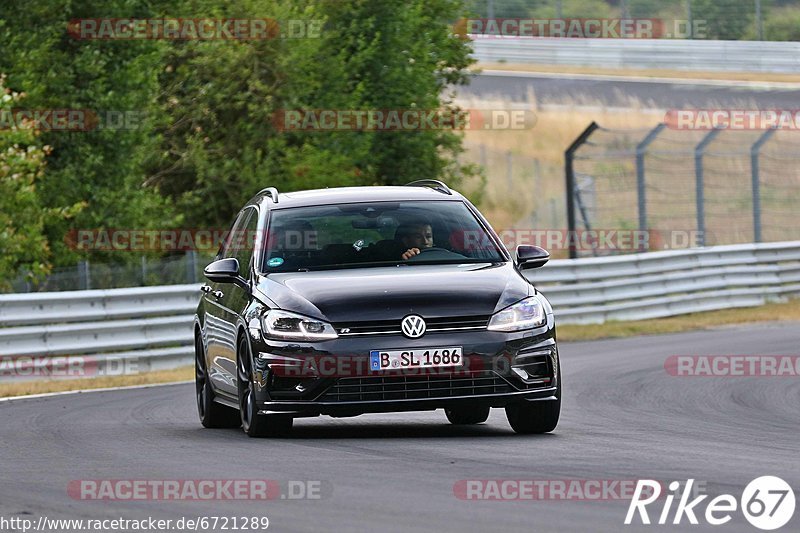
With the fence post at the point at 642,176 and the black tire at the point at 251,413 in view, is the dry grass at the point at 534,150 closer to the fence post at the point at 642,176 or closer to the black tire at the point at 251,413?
the fence post at the point at 642,176

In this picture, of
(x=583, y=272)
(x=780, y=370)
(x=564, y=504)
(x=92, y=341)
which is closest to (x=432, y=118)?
(x=583, y=272)

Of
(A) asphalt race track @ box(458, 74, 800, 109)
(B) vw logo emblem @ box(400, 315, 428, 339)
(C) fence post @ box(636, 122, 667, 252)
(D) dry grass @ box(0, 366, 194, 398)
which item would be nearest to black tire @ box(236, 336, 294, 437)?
(B) vw logo emblem @ box(400, 315, 428, 339)

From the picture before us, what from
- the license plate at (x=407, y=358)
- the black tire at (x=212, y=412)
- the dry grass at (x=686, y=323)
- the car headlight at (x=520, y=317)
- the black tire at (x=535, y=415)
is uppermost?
the car headlight at (x=520, y=317)

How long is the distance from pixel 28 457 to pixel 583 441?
3167 mm

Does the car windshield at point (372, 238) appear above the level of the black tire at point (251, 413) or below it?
above

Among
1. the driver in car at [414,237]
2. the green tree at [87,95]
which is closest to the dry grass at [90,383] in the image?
the driver in car at [414,237]

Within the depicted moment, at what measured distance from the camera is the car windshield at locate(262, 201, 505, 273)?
A: 435 inches

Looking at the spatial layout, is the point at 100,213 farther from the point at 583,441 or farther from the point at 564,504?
the point at 564,504

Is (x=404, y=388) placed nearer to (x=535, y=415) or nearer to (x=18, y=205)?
(x=535, y=415)

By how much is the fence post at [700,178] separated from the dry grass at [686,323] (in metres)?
1.61

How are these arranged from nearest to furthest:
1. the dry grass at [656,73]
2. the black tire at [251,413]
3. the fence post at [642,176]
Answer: the black tire at [251,413] < the fence post at [642,176] < the dry grass at [656,73]

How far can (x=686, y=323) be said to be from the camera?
24562 millimetres

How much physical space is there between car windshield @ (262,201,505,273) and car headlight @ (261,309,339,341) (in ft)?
2.22

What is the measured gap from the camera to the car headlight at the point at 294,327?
33.1ft
